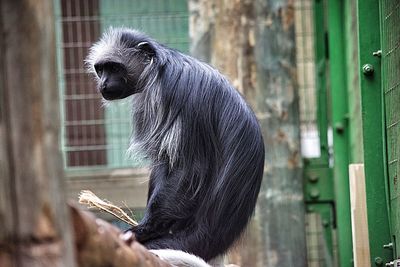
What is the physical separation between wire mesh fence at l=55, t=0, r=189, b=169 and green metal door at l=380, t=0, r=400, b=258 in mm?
4927

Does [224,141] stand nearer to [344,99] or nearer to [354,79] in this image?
[354,79]

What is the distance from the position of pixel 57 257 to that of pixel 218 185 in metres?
2.99

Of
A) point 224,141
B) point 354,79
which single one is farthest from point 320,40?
point 224,141

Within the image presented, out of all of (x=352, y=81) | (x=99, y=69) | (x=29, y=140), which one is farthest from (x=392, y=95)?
(x=352, y=81)

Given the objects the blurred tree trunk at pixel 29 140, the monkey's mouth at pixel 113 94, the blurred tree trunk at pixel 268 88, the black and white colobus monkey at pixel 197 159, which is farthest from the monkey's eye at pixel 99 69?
the blurred tree trunk at pixel 29 140

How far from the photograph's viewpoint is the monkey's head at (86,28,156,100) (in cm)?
564

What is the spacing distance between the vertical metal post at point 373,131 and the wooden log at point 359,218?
0.22ft

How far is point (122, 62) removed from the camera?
→ 5.67 metres

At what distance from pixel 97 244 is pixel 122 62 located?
2.94 metres

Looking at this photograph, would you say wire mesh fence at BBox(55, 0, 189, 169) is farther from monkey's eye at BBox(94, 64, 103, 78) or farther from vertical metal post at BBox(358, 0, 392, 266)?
vertical metal post at BBox(358, 0, 392, 266)

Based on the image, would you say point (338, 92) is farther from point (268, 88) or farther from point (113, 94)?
point (113, 94)

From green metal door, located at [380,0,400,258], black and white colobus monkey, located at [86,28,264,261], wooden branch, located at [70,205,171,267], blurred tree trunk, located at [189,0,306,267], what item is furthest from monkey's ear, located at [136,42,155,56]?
wooden branch, located at [70,205,171,267]

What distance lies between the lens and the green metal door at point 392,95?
4.34 meters

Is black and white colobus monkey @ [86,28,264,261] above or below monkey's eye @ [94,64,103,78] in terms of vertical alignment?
below
